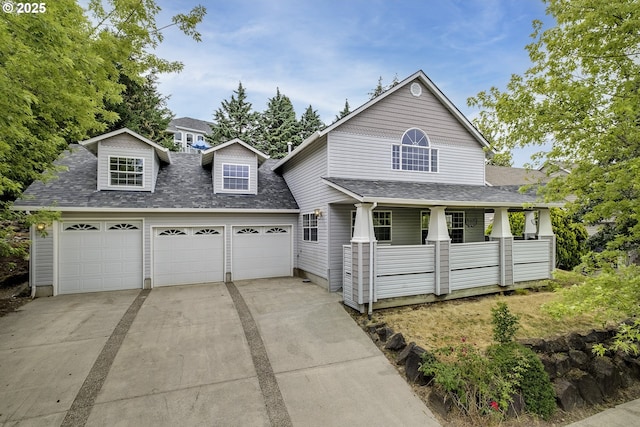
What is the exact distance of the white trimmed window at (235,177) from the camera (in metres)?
11.6

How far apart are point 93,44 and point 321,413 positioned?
6.69 m

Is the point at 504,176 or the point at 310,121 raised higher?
the point at 310,121

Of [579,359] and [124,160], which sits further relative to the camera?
[124,160]

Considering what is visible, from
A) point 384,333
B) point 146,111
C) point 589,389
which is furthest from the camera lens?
point 146,111

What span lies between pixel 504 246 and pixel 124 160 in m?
13.3

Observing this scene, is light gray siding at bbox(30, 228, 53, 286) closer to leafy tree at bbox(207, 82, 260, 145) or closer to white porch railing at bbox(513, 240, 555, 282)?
white porch railing at bbox(513, 240, 555, 282)

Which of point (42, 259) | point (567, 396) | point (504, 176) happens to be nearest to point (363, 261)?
point (567, 396)

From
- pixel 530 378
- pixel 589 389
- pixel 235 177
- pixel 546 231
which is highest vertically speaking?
pixel 235 177

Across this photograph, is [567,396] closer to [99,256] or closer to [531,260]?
[531,260]

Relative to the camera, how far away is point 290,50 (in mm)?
12641

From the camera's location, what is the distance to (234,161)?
1166 cm

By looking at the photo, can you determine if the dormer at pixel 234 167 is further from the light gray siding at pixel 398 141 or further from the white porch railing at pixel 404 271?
the white porch railing at pixel 404 271

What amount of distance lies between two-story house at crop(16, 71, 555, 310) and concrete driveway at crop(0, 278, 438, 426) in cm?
188

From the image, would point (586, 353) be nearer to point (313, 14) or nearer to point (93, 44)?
point (93, 44)
